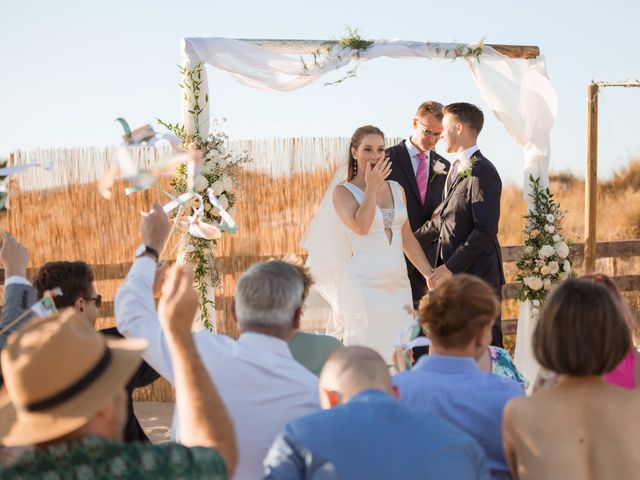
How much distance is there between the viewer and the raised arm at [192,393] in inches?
84.0

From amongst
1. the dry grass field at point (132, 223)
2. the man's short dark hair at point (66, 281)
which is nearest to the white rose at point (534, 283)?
the dry grass field at point (132, 223)

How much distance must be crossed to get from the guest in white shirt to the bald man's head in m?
0.30

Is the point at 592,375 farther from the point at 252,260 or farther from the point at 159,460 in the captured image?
the point at 252,260

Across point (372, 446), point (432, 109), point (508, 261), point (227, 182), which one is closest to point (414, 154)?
point (432, 109)

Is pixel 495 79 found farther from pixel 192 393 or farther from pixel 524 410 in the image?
pixel 192 393

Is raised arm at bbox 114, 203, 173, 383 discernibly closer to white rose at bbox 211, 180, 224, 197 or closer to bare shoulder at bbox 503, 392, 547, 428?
bare shoulder at bbox 503, 392, 547, 428

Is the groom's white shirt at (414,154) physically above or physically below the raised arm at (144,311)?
above

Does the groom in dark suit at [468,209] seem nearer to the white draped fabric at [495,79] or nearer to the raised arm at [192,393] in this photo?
the white draped fabric at [495,79]

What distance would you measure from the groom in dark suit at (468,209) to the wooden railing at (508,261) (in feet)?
3.97

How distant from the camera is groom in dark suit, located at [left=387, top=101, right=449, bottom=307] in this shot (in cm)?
699

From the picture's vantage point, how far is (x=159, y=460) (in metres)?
1.95

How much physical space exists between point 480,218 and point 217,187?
189 cm

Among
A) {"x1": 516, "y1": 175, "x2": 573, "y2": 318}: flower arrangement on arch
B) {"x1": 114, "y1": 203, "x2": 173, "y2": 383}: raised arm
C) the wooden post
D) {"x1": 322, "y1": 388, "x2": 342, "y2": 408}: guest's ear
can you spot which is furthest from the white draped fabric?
{"x1": 322, "y1": 388, "x2": 342, "y2": 408}: guest's ear

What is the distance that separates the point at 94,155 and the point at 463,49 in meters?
3.56
